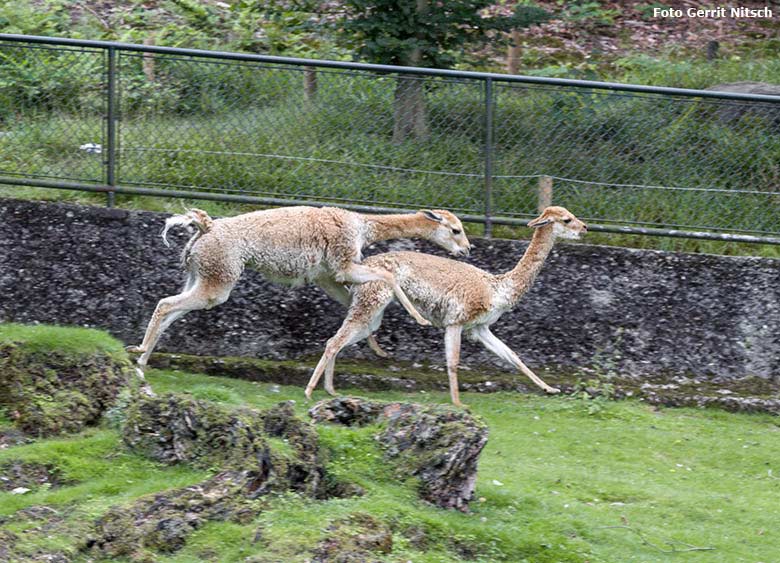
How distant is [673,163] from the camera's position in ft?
37.1

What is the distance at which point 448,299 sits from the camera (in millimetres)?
9930

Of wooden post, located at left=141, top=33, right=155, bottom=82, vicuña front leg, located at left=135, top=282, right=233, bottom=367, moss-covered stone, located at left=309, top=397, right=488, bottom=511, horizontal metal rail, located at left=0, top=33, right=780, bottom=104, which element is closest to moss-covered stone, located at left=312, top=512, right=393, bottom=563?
moss-covered stone, located at left=309, top=397, right=488, bottom=511

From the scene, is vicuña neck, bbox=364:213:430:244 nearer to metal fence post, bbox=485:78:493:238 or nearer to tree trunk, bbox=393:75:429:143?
metal fence post, bbox=485:78:493:238

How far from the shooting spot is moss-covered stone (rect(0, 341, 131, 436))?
7.51m

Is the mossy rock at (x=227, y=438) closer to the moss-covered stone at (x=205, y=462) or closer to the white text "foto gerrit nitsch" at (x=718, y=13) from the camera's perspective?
the moss-covered stone at (x=205, y=462)

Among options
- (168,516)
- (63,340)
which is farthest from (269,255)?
(168,516)

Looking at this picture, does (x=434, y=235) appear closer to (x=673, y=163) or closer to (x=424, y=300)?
(x=424, y=300)

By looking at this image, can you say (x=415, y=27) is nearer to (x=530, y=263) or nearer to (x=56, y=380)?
(x=530, y=263)

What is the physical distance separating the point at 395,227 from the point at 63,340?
11.5 feet

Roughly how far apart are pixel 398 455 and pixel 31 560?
2.27m

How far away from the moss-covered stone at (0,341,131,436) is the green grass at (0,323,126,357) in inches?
0.8

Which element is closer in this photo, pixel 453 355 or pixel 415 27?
pixel 453 355

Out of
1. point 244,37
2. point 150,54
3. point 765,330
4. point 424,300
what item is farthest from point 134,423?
point 244,37

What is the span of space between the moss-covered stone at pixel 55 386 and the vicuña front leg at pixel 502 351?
138 inches
